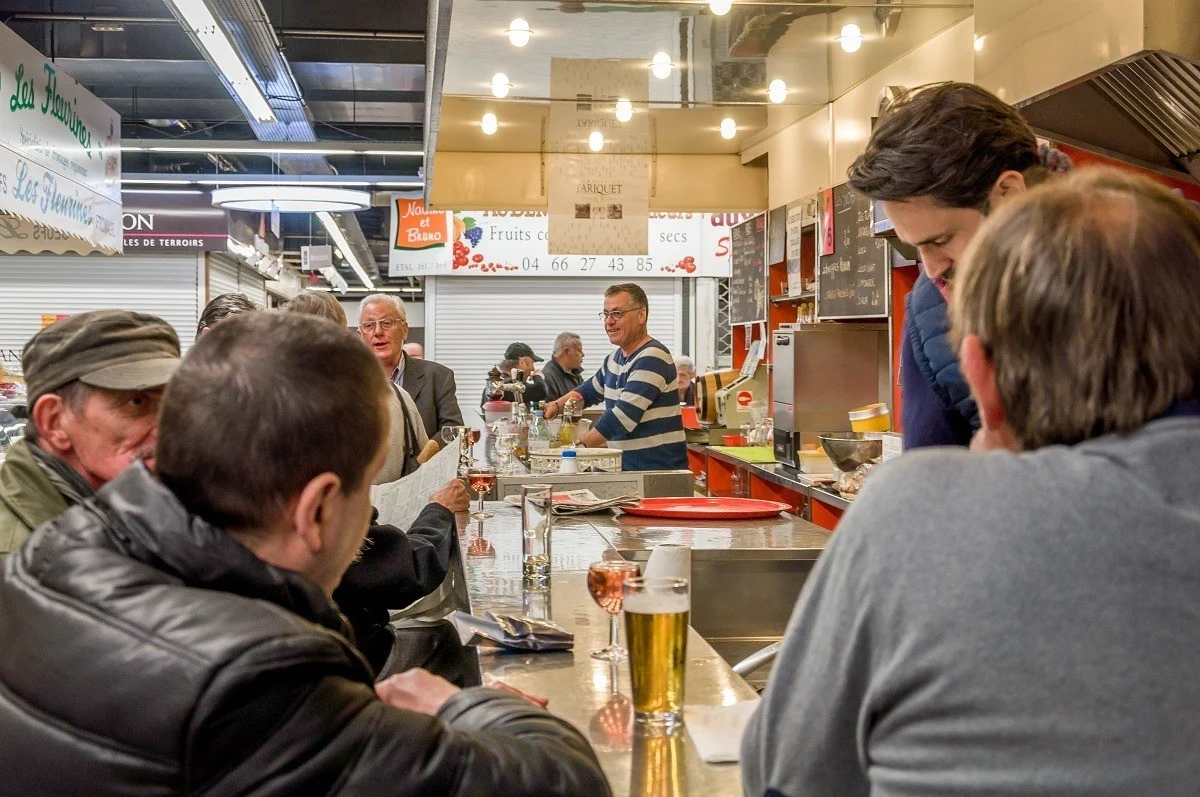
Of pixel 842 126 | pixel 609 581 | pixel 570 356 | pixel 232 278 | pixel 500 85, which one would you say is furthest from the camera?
pixel 232 278

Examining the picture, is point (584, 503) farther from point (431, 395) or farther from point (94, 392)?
point (431, 395)

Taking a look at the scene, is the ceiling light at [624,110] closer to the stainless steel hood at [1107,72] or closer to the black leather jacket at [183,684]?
the stainless steel hood at [1107,72]

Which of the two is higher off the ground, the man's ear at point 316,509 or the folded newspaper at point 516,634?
the man's ear at point 316,509

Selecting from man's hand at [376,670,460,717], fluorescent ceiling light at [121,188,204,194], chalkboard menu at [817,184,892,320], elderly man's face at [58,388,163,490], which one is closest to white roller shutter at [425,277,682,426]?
fluorescent ceiling light at [121,188,204,194]

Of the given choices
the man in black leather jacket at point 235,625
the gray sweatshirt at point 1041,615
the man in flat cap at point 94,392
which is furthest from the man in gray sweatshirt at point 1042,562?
the man in flat cap at point 94,392

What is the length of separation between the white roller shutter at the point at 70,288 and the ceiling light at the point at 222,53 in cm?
963

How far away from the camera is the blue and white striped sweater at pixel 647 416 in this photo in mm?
5973

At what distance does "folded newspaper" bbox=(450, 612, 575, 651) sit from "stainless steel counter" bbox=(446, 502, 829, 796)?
0.02m

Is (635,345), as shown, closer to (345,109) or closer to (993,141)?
(993,141)

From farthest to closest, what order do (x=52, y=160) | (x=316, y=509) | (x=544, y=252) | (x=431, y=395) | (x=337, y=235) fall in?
(x=337, y=235), (x=544, y=252), (x=431, y=395), (x=52, y=160), (x=316, y=509)

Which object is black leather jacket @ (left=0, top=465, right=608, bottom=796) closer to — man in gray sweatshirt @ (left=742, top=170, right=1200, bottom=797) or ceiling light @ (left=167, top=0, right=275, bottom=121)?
man in gray sweatshirt @ (left=742, top=170, right=1200, bottom=797)

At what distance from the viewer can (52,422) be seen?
201 centimetres

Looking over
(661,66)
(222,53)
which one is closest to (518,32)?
(661,66)

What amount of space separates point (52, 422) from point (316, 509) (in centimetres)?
112
